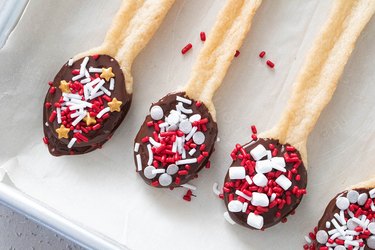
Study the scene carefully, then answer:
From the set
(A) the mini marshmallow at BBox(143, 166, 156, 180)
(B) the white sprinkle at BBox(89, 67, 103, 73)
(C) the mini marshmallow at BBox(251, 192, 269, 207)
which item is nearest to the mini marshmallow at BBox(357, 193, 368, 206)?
(C) the mini marshmallow at BBox(251, 192, 269, 207)

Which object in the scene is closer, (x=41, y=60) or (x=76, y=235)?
(x=76, y=235)

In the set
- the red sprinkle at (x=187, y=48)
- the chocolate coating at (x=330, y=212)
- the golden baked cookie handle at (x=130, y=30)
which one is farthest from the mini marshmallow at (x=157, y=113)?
the chocolate coating at (x=330, y=212)

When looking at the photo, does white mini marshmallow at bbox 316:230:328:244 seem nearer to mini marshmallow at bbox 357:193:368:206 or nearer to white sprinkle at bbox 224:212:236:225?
mini marshmallow at bbox 357:193:368:206

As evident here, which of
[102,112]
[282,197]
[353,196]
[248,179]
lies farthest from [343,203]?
[102,112]

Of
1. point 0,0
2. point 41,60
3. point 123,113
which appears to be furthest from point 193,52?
point 0,0

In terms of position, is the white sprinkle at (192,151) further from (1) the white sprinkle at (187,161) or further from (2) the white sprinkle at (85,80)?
(2) the white sprinkle at (85,80)

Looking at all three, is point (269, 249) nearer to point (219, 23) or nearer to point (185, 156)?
point (185, 156)
